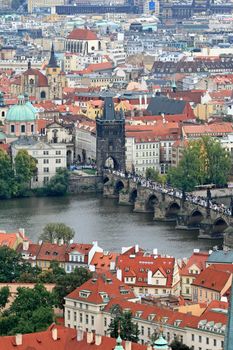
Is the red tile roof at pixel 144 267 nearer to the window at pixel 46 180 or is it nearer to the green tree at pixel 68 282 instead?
the green tree at pixel 68 282

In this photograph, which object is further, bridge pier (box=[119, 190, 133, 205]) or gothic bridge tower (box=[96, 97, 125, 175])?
gothic bridge tower (box=[96, 97, 125, 175])

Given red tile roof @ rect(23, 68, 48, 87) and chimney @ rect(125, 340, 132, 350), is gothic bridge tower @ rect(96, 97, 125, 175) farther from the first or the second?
chimney @ rect(125, 340, 132, 350)

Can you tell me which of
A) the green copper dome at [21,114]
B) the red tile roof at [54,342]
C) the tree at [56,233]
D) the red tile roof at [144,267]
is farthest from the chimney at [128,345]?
the green copper dome at [21,114]

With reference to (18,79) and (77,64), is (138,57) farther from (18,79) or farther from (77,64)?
A: (18,79)

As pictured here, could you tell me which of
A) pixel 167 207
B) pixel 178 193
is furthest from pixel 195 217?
pixel 178 193

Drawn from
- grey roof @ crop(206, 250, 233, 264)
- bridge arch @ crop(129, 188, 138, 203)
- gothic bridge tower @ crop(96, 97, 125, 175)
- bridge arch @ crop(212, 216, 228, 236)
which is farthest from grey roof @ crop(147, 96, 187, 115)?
grey roof @ crop(206, 250, 233, 264)

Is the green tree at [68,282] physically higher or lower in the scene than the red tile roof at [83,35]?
higher
